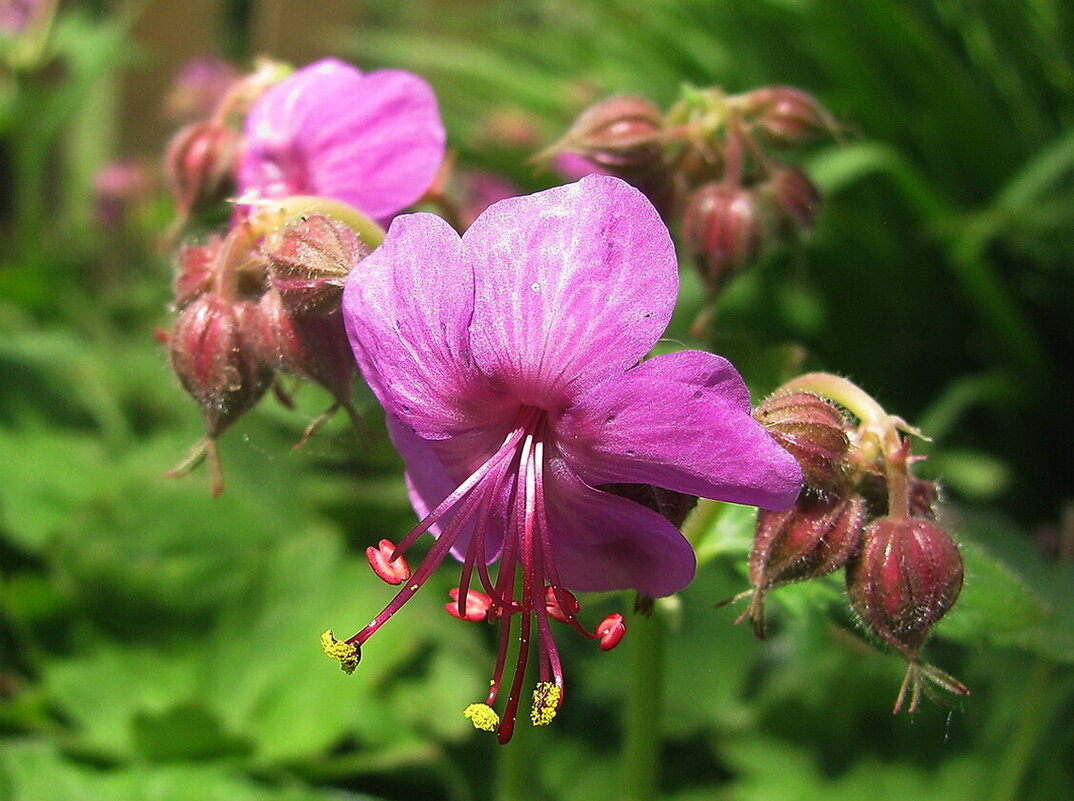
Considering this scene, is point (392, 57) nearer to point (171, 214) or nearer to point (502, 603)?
point (171, 214)

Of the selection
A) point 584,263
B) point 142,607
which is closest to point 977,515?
point 584,263

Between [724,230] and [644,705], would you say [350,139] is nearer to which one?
[724,230]

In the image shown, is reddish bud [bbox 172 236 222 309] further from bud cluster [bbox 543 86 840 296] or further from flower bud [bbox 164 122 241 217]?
bud cluster [bbox 543 86 840 296]

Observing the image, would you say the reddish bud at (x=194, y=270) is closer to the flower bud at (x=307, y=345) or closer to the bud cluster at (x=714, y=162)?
the flower bud at (x=307, y=345)

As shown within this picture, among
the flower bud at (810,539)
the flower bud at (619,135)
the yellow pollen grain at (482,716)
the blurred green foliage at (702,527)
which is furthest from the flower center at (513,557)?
the flower bud at (619,135)

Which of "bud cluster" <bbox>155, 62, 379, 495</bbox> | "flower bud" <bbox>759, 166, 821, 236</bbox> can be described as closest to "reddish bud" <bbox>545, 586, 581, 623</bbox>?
"bud cluster" <bbox>155, 62, 379, 495</bbox>

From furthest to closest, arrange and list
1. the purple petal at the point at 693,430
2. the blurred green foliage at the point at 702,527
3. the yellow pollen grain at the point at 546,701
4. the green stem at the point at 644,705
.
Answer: the blurred green foliage at the point at 702,527 < the green stem at the point at 644,705 < the yellow pollen grain at the point at 546,701 < the purple petal at the point at 693,430
